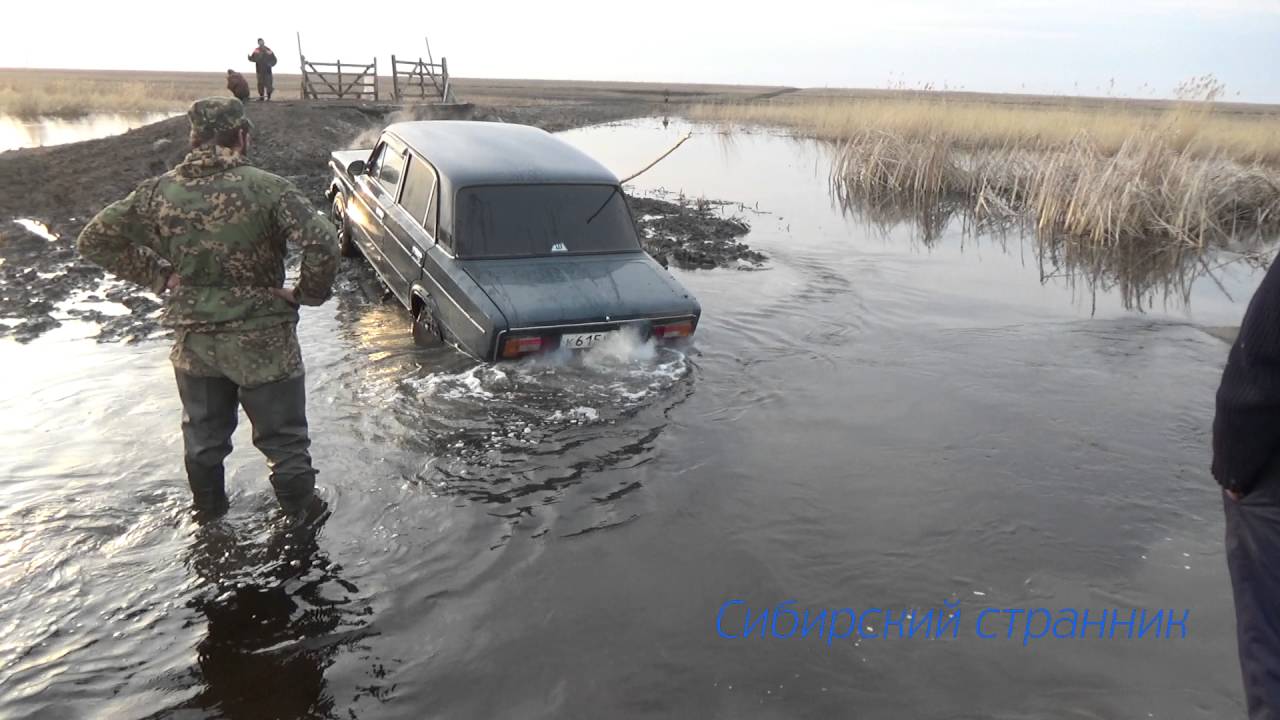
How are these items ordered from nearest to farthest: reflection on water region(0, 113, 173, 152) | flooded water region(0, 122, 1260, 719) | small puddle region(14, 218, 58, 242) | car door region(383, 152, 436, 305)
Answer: flooded water region(0, 122, 1260, 719), car door region(383, 152, 436, 305), small puddle region(14, 218, 58, 242), reflection on water region(0, 113, 173, 152)

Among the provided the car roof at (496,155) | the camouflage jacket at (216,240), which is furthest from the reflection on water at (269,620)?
the car roof at (496,155)

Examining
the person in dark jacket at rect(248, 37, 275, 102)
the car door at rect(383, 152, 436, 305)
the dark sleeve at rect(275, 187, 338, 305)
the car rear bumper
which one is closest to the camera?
the dark sleeve at rect(275, 187, 338, 305)

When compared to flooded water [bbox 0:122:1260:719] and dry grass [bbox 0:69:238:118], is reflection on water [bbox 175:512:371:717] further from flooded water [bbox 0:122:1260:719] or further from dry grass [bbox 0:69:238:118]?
dry grass [bbox 0:69:238:118]

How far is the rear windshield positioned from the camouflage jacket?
7.62ft

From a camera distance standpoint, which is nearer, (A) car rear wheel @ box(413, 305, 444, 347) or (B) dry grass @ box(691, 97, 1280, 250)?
(A) car rear wheel @ box(413, 305, 444, 347)

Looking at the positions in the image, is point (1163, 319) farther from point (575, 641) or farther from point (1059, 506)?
point (575, 641)

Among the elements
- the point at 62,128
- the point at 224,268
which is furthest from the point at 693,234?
the point at 62,128

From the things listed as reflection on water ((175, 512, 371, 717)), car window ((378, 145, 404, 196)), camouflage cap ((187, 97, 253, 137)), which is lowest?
reflection on water ((175, 512, 371, 717))

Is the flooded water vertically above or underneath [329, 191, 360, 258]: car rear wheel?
underneath

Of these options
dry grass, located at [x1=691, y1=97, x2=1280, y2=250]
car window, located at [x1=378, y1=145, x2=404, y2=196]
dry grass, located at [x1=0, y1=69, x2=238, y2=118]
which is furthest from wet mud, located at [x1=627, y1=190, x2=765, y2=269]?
dry grass, located at [x1=0, y1=69, x2=238, y2=118]

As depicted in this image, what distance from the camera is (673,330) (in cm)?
584

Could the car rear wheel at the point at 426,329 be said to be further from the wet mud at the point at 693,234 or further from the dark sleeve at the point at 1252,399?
the dark sleeve at the point at 1252,399

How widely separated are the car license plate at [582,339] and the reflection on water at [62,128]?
1529 centimetres

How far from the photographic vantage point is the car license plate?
545cm
